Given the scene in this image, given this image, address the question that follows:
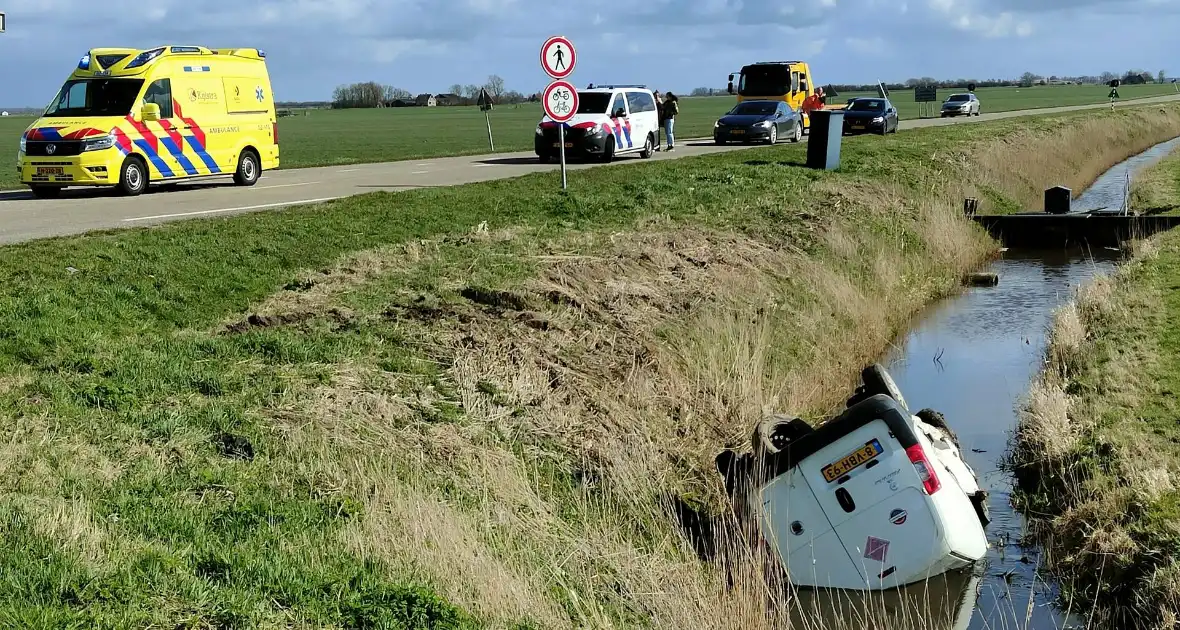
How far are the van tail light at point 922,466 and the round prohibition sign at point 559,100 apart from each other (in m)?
11.7

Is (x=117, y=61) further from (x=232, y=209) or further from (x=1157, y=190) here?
(x=1157, y=190)

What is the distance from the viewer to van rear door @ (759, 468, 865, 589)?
23.9 ft

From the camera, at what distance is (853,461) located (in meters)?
7.24

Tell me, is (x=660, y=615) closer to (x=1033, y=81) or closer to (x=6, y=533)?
(x=6, y=533)

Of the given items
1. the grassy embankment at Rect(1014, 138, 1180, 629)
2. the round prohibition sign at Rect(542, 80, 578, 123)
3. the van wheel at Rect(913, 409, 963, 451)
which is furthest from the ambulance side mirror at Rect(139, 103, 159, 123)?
the van wheel at Rect(913, 409, 963, 451)

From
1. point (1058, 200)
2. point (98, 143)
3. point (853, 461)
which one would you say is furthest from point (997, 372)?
point (98, 143)

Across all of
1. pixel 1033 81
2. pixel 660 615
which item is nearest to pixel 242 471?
pixel 660 615

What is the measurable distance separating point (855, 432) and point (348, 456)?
3059mm

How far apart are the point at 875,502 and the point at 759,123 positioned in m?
30.3

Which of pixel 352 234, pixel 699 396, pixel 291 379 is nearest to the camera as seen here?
pixel 291 379

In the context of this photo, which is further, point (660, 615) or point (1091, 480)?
point (1091, 480)

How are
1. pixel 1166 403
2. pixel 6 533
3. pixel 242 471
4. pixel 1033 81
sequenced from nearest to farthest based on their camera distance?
pixel 6 533 → pixel 242 471 → pixel 1166 403 → pixel 1033 81

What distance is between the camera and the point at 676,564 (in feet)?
23.8

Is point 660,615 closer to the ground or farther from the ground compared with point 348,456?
closer to the ground
